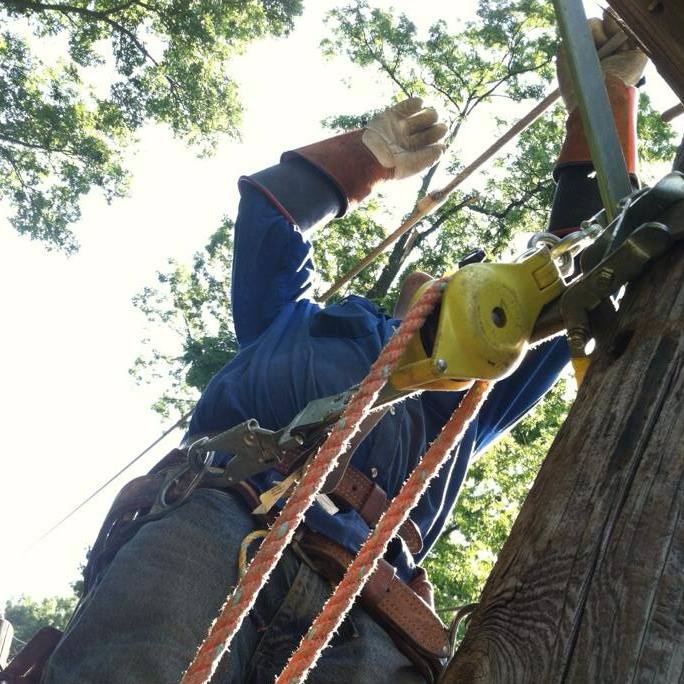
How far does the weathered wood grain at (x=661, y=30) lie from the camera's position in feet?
4.51

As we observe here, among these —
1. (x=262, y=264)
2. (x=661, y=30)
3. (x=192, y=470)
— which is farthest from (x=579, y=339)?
(x=262, y=264)

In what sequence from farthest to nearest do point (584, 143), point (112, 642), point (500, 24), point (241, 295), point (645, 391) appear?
point (500, 24)
point (241, 295)
point (584, 143)
point (112, 642)
point (645, 391)

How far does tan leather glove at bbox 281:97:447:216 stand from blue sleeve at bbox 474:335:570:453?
75cm

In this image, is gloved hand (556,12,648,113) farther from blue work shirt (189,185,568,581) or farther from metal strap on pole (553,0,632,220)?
blue work shirt (189,185,568,581)

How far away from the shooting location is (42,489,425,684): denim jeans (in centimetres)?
175

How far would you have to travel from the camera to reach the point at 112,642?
1761 millimetres

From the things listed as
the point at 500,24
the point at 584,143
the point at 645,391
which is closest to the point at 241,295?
the point at 584,143

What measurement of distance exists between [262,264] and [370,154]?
494 millimetres

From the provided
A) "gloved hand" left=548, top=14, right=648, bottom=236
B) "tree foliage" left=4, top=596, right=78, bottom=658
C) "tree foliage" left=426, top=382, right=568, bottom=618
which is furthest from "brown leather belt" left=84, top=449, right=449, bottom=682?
"tree foliage" left=4, top=596, right=78, bottom=658

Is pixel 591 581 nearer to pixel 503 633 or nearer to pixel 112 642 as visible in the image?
pixel 503 633

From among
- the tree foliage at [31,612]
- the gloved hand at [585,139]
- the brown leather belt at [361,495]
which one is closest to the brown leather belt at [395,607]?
the brown leather belt at [361,495]

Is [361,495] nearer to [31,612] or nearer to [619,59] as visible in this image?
[619,59]

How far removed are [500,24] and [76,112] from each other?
6930 millimetres

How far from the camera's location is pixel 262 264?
8.60 feet
